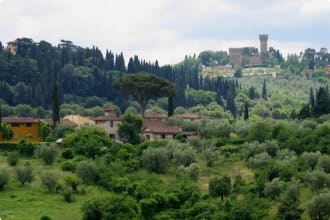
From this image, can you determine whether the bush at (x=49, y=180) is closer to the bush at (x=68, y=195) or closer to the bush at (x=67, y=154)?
the bush at (x=68, y=195)

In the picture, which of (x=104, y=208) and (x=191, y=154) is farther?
(x=191, y=154)

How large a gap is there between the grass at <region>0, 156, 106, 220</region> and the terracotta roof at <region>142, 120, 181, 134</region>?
20.3 m

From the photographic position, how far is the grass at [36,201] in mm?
43531

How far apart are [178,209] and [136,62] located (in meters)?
84.4

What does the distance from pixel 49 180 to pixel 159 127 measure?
26.6 meters

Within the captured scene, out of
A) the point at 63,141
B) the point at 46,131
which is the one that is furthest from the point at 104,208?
the point at 46,131

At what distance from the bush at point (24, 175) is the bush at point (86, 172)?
3.72m

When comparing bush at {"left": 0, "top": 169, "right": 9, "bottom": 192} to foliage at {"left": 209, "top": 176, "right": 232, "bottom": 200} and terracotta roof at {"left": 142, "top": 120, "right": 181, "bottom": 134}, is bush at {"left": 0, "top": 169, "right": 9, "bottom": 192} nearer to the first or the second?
foliage at {"left": 209, "top": 176, "right": 232, "bottom": 200}

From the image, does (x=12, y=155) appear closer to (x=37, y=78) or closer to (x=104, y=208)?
(x=104, y=208)

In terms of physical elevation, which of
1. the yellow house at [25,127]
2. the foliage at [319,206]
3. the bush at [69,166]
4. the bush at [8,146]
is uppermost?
the yellow house at [25,127]

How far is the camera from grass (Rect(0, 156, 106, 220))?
4353 centimetres

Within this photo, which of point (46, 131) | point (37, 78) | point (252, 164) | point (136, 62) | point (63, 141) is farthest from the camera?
point (136, 62)

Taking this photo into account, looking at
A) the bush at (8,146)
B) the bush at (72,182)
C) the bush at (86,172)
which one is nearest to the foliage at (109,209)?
the bush at (72,182)

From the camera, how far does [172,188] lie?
5012 cm
